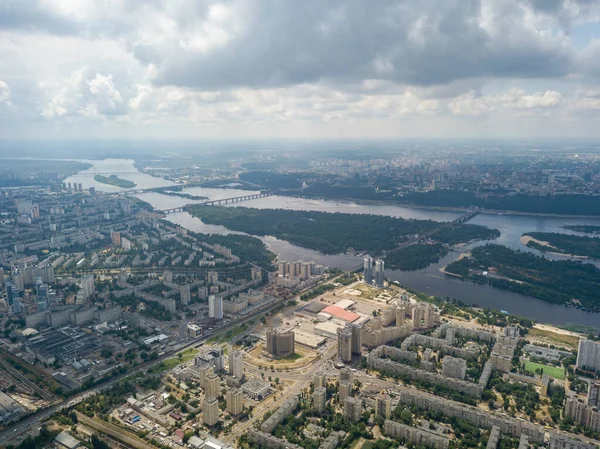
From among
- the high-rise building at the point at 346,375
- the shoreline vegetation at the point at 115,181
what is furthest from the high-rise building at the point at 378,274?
the shoreline vegetation at the point at 115,181

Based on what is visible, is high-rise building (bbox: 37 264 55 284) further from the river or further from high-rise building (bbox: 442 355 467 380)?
high-rise building (bbox: 442 355 467 380)

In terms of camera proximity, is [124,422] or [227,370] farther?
[227,370]

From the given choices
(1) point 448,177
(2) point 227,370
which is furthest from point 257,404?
(1) point 448,177

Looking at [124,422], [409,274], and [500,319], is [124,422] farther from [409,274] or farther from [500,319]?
[409,274]

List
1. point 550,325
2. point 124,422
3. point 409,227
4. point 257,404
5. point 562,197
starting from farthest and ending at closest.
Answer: point 562,197 < point 409,227 < point 550,325 < point 257,404 < point 124,422

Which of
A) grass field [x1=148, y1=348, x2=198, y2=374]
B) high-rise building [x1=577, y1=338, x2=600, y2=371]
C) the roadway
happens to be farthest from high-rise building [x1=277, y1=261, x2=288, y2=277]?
high-rise building [x1=577, y1=338, x2=600, y2=371]

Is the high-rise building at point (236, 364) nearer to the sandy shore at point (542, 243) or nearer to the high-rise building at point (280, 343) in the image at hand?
→ the high-rise building at point (280, 343)
